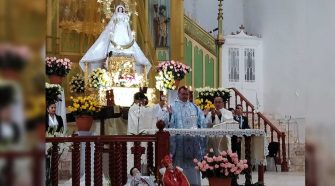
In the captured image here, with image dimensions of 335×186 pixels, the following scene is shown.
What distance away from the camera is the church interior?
0.67 meters

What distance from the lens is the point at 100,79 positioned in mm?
11727

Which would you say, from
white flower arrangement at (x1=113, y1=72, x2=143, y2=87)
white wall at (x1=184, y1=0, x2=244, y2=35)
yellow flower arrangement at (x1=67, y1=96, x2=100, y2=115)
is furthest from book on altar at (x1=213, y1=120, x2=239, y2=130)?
white wall at (x1=184, y1=0, x2=244, y2=35)

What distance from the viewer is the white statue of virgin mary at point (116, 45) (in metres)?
12.2

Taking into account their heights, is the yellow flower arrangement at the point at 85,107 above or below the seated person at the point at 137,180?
above

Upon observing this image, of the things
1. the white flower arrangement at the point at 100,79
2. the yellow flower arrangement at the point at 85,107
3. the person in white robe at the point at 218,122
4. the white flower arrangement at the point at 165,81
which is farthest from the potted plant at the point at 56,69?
the person in white robe at the point at 218,122

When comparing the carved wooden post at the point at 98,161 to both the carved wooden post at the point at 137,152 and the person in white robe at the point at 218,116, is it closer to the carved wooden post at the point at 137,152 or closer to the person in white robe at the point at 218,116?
the carved wooden post at the point at 137,152

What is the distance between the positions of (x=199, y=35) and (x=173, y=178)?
1087 centimetres

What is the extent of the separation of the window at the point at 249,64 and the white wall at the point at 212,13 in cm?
144

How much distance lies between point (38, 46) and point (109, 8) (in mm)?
12809

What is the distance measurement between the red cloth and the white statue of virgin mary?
6.86 meters

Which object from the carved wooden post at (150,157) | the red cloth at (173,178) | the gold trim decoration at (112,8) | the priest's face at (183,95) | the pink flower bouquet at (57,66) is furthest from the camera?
the gold trim decoration at (112,8)

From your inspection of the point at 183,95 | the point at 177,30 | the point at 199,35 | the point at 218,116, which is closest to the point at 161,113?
the point at 183,95

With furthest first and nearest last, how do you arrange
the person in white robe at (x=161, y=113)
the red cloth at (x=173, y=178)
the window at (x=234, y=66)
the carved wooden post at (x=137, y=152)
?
the window at (x=234, y=66)
the person in white robe at (x=161, y=113)
the carved wooden post at (x=137, y=152)
the red cloth at (x=173, y=178)

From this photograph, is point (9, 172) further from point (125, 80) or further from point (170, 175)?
point (125, 80)
